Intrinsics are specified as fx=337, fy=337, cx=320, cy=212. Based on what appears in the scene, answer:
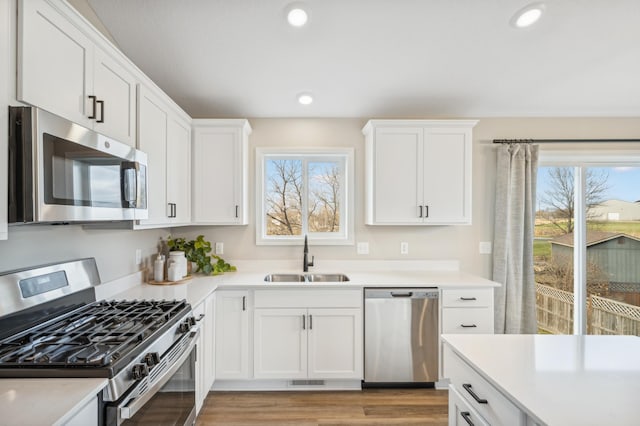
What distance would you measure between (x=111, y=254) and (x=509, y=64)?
10.7 ft

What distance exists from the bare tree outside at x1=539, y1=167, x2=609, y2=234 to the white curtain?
1.25ft

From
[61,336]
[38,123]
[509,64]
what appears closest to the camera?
[38,123]

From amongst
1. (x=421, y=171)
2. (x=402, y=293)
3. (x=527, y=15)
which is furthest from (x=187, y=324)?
(x=527, y=15)

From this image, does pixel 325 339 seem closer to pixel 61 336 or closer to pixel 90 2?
pixel 61 336

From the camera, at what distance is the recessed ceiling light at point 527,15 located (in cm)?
214

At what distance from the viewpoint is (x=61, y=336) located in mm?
1365

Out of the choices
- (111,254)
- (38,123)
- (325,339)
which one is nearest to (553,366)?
(325,339)

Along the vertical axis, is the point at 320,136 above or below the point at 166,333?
above

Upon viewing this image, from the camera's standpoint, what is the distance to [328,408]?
2525 mm

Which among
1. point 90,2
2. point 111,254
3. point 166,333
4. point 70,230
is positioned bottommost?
point 166,333

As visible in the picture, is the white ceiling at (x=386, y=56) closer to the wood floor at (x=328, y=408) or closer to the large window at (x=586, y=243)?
the large window at (x=586, y=243)

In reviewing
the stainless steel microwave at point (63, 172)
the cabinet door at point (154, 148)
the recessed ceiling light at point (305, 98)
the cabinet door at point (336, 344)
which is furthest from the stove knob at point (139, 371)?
the recessed ceiling light at point (305, 98)

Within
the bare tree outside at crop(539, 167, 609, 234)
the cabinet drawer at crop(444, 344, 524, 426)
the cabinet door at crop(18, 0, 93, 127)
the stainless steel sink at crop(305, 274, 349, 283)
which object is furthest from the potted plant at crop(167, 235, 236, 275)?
the bare tree outside at crop(539, 167, 609, 234)

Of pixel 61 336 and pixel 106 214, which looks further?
pixel 106 214
